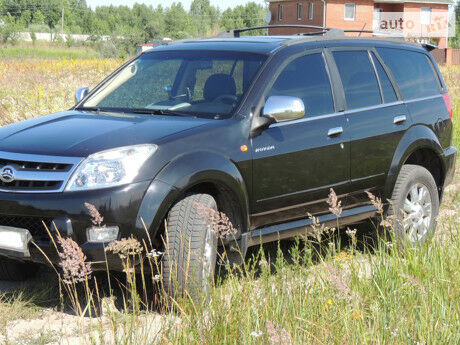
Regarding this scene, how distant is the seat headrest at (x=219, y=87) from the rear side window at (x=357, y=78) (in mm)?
1035

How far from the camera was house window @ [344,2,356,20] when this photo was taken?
60.4 metres

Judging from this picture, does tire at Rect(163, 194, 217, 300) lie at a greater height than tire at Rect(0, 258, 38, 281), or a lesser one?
greater

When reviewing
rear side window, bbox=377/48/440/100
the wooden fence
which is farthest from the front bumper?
the wooden fence

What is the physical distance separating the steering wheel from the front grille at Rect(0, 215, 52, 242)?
5.19 feet

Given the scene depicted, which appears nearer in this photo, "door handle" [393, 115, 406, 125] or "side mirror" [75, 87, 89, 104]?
"side mirror" [75, 87, 89, 104]

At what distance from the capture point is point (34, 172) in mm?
4586

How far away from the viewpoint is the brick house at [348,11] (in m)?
59.8

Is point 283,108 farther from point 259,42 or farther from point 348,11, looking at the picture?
point 348,11

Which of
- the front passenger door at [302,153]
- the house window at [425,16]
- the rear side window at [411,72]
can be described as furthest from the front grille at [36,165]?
the house window at [425,16]

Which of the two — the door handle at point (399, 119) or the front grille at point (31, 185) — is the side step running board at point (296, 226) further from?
the front grille at point (31, 185)

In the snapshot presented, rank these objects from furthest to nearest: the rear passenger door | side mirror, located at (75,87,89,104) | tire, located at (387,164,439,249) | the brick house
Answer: the brick house, tire, located at (387,164,439,249), side mirror, located at (75,87,89,104), the rear passenger door

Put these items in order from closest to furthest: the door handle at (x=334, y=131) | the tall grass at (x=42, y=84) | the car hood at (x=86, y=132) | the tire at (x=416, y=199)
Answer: the car hood at (x=86, y=132) < the door handle at (x=334, y=131) < the tire at (x=416, y=199) < the tall grass at (x=42, y=84)

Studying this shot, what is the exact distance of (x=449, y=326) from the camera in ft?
11.3

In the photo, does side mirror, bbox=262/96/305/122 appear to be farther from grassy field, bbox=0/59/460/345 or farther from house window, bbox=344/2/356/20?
house window, bbox=344/2/356/20
